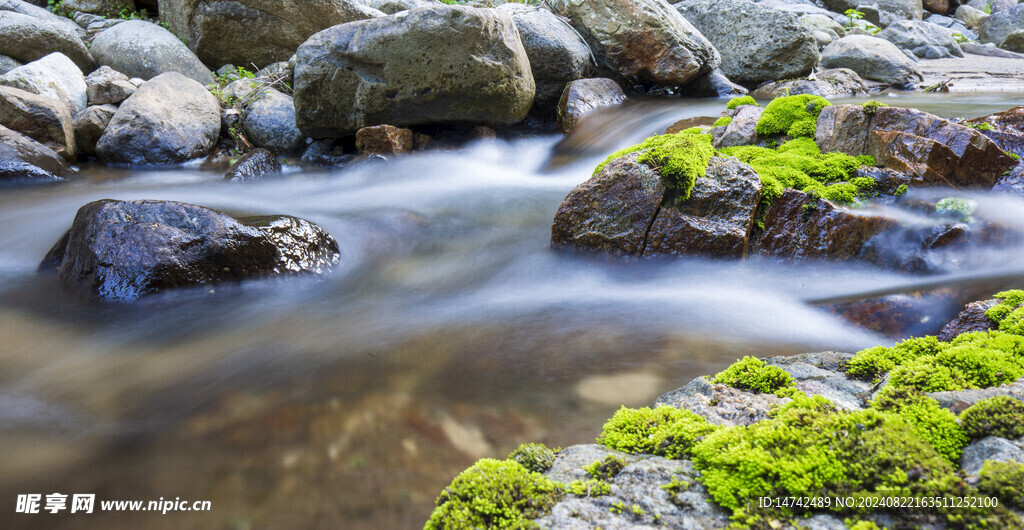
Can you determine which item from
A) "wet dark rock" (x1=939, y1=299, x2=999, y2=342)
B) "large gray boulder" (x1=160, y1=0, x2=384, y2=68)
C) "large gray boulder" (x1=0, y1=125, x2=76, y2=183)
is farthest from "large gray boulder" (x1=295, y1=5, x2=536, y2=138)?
"wet dark rock" (x1=939, y1=299, x2=999, y2=342)

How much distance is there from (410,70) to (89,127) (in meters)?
6.01

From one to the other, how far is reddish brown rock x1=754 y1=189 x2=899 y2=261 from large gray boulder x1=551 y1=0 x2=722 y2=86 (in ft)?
24.8

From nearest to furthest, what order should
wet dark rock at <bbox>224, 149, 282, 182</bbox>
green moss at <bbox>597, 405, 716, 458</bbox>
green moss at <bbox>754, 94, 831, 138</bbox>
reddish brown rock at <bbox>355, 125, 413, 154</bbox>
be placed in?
green moss at <bbox>597, 405, 716, 458</bbox>, green moss at <bbox>754, 94, 831, 138</bbox>, wet dark rock at <bbox>224, 149, 282, 182</bbox>, reddish brown rock at <bbox>355, 125, 413, 154</bbox>

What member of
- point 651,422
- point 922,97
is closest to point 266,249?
point 651,422

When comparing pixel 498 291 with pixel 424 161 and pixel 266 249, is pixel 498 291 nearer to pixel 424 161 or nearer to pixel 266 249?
pixel 266 249

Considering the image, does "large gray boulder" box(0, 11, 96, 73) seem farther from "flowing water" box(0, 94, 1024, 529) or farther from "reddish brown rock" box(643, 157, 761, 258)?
"reddish brown rock" box(643, 157, 761, 258)

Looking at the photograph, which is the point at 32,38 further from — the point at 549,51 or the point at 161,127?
the point at 549,51

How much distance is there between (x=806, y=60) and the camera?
12.8m

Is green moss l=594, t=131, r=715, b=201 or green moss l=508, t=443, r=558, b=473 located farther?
green moss l=594, t=131, r=715, b=201

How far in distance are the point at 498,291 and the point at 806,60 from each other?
37.9 ft

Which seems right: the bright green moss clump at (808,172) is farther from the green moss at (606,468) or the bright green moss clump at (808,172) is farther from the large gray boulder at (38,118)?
the large gray boulder at (38,118)

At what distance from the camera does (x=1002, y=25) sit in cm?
2370

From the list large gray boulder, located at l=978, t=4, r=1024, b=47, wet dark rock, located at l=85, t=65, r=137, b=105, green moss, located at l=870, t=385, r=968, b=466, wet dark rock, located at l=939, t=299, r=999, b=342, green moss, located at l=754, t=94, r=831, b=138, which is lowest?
wet dark rock, located at l=85, t=65, r=137, b=105

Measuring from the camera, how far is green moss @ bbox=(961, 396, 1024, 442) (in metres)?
1.70
